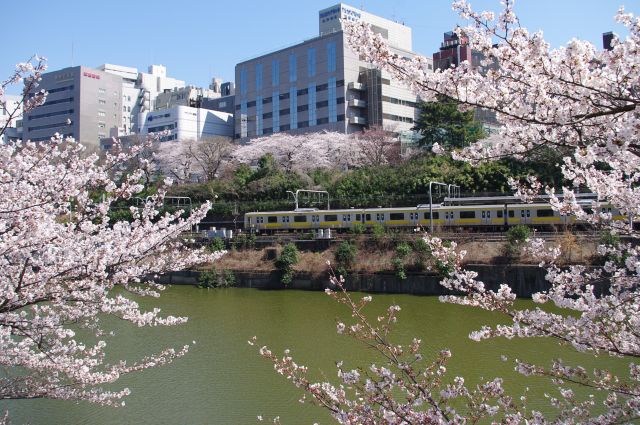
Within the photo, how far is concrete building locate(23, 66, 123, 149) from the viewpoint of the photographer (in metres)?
49.4

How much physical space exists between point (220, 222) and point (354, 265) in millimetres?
13490

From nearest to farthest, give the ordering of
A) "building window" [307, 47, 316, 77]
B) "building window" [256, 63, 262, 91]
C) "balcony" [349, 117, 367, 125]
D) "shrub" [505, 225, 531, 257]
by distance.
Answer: "shrub" [505, 225, 531, 257]
"balcony" [349, 117, 367, 125]
"building window" [307, 47, 316, 77]
"building window" [256, 63, 262, 91]

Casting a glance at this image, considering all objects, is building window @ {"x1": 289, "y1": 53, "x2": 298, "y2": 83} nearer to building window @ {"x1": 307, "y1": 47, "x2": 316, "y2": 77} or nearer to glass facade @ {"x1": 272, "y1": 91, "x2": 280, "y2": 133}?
building window @ {"x1": 307, "y1": 47, "x2": 316, "y2": 77}

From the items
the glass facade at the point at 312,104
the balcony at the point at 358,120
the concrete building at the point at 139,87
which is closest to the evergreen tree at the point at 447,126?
the balcony at the point at 358,120

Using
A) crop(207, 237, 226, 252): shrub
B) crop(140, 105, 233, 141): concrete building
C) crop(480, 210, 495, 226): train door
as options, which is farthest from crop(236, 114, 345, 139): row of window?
crop(480, 210, 495, 226): train door

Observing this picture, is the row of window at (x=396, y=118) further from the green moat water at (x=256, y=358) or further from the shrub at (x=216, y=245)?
the green moat water at (x=256, y=358)

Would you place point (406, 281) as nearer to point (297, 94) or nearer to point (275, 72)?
point (297, 94)

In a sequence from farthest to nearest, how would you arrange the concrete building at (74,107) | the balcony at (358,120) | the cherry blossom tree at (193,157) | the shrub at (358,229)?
1. the concrete building at (74,107)
2. the cherry blossom tree at (193,157)
3. the balcony at (358,120)
4. the shrub at (358,229)

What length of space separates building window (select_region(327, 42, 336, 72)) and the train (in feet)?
44.8

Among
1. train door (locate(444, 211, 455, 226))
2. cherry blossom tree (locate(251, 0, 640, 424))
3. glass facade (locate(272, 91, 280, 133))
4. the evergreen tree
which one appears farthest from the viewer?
glass facade (locate(272, 91, 280, 133))

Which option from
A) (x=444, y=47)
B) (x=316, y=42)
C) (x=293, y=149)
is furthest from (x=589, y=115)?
(x=444, y=47)

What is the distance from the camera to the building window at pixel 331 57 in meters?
36.1

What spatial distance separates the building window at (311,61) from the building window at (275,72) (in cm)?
304

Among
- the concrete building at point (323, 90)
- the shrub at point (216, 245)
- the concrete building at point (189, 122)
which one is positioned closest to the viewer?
the shrub at point (216, 245)
